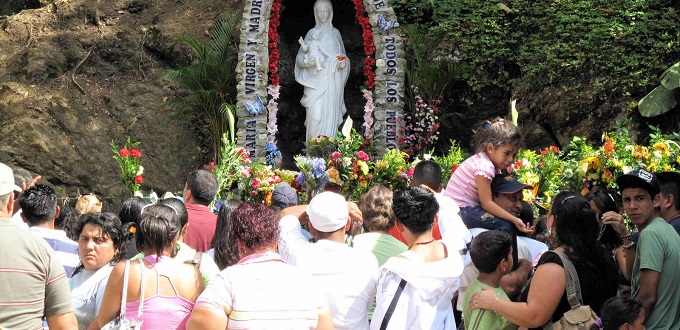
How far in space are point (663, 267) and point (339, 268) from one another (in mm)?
1818

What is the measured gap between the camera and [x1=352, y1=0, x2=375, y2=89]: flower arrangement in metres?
11.8

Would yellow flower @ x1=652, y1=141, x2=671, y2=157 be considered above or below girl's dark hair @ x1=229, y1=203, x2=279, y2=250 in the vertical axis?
below

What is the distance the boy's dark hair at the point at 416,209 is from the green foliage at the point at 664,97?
6508mm

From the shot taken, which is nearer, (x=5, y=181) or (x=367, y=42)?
(x=5, y=181)

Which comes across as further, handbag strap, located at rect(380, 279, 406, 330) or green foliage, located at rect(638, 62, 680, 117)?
green foliage, located at rect(638, 62, 680, 117)

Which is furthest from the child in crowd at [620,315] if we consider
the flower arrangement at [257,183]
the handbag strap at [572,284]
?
the flower arrangement at [257,183]

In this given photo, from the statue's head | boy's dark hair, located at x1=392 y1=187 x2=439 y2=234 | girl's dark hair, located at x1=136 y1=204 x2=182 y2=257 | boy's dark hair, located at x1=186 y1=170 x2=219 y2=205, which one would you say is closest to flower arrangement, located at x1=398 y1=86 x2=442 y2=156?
the statue's head

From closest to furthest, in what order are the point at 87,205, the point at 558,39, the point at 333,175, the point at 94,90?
the point at 87,205 < the point at 333,175 < the point at 558,39 < the point at 94,90

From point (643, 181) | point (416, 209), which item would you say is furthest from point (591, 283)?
point (416, 209)

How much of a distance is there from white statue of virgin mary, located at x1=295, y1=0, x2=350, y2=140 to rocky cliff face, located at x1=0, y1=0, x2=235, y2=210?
1958 mm

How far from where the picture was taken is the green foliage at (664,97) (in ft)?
33.6

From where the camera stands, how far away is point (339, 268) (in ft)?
15.1

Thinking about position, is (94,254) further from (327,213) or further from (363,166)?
(363,166)

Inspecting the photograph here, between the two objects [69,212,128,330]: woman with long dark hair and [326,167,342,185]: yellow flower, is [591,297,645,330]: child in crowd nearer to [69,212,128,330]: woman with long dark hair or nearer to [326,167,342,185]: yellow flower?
[69,212,128,330]: woman with long dark hair
